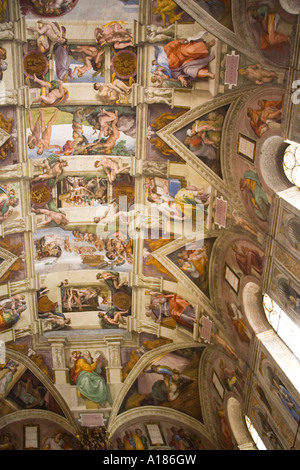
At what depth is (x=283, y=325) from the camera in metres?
13.8

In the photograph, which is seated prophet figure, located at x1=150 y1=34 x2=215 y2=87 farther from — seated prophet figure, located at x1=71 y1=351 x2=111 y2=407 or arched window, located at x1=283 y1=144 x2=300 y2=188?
seated prophet figure, located at x1=71 y1=351 x2=111 y2=407

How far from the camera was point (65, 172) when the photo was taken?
15.5 metres

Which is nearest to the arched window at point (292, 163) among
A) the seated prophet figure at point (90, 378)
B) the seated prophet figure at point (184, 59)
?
the seated prophet figure at point (184, 59)

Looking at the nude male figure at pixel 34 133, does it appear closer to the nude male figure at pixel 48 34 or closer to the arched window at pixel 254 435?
the nude male figure at pixel 48 34

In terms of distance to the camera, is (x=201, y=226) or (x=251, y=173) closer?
(x=251, y=173)

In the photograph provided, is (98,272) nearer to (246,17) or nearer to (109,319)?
(109,319)

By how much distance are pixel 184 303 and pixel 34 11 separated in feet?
27.6

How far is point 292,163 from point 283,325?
3716mm

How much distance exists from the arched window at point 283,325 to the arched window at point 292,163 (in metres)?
3.01

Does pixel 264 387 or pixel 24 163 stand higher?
pixel 24 163

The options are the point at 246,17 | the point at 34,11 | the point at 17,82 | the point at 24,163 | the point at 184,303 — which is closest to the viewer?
the point at 246,17

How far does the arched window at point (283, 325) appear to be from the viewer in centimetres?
1328

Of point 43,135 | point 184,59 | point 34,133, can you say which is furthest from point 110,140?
point 184,59

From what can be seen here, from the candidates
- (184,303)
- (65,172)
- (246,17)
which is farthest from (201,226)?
(246,17)
